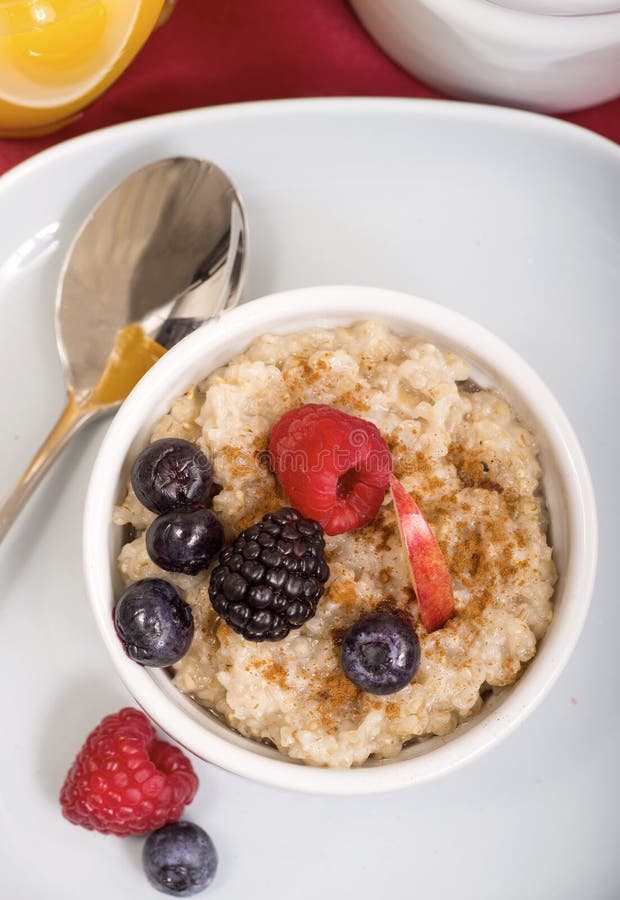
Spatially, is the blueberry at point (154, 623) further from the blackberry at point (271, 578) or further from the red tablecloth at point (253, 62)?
the red tablecloth at point (253, 62)

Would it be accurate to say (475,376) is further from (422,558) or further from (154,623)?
(154,623)

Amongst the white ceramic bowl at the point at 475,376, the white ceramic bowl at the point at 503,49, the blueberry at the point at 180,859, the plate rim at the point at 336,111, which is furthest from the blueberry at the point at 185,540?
the white ceramic bowl at the point at 503,49

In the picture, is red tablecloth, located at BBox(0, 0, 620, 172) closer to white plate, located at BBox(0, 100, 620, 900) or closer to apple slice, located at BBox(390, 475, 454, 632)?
white plate, located at BBox(0, 100, 620, 900)

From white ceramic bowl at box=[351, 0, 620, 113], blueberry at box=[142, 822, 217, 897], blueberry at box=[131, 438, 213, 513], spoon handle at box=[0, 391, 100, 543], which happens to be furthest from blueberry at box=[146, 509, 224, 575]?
white ceramic bowl at box=[351, 0, 620, 113]

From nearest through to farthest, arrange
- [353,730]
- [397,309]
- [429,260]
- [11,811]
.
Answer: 1. [353,730]
2. [397,309]
3. [11,811]
4. [429,260]

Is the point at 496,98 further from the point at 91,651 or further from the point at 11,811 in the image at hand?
the point at 11,811

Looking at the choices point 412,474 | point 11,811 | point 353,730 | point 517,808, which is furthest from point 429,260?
point 11,811

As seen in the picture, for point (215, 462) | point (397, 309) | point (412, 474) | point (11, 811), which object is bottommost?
point (11, 811)

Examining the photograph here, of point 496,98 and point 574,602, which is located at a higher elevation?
point 496,98
